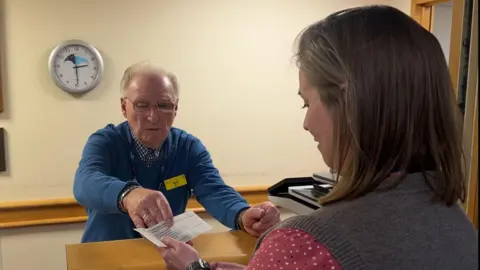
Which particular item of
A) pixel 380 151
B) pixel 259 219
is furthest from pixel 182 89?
pixel 380 151

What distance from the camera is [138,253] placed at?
1.26 m

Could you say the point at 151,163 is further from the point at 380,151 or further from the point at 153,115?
the point at 380,151

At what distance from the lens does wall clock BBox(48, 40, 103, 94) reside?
270 cm

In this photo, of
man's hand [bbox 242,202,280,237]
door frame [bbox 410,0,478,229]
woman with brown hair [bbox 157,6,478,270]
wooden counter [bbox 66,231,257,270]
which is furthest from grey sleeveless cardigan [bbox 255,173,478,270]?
man's hand [bbox 242,202,280,237]

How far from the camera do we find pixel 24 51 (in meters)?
2.67

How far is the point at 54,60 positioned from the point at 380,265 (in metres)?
2.44

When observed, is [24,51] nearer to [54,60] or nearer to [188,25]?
[54,60]

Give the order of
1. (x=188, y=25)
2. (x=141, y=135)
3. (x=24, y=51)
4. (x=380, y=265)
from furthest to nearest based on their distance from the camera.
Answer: (x=188, y=25), (x=24, y=51), (x=141, y=135), (x=380, y=265)

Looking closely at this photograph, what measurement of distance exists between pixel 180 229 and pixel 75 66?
66.1 inches

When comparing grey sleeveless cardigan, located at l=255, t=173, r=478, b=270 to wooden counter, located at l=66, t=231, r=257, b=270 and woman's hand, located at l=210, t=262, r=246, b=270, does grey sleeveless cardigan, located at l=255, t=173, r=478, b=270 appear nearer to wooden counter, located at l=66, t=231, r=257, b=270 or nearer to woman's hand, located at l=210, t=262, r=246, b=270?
woman's hand, located at l=210, t=262, r=246, b=270

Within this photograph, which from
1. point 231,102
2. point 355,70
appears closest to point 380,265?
point 355,70

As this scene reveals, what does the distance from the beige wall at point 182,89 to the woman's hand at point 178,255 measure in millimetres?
1830

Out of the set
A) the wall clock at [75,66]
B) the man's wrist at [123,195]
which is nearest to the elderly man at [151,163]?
the man's wrist at [123,195]

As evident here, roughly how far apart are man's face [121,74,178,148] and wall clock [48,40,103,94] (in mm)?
1063
